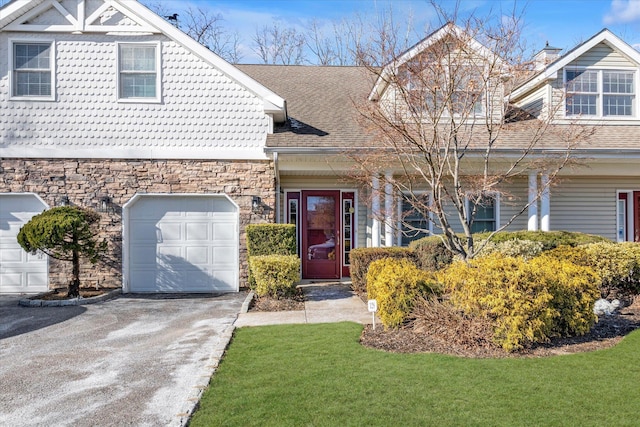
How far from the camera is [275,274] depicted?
29.4 ft

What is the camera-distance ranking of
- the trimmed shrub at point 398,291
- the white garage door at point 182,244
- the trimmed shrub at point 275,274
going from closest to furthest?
the trimmed shrub at point 398,291, the trimmed shrub at point 275,274, the white garage door at point 182,244

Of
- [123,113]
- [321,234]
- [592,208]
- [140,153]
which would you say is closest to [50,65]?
[123,113]

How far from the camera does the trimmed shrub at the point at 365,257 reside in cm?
995

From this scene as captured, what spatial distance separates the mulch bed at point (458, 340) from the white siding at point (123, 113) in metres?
5.96

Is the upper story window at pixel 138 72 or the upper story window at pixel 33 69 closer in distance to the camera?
the upper story window at pixel 33 69

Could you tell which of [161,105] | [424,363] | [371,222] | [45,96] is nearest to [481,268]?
[424,363]

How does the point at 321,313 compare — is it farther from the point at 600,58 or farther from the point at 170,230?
the point at 600,58

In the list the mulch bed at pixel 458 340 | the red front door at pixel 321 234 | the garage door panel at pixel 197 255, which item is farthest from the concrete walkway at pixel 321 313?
the garage door panel at pixel 197 255

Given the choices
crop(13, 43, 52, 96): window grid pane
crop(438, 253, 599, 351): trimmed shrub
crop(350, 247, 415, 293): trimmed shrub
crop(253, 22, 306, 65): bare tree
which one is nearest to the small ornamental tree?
crop(13, 43, 52, 96): window grid pane

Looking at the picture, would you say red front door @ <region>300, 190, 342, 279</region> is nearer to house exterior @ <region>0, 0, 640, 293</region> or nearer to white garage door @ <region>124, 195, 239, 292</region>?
house exterior @ <region>0, 0, 640, 293</region>

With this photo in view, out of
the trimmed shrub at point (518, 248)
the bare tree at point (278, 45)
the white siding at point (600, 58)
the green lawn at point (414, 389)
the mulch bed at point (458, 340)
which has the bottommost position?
the green lawn at point (414, 389)

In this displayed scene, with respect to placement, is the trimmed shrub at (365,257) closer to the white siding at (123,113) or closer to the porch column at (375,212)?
the porch column at (375,212)

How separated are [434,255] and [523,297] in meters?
4.24

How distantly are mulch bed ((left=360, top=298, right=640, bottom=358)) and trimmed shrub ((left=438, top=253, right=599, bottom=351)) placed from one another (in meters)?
0.13
